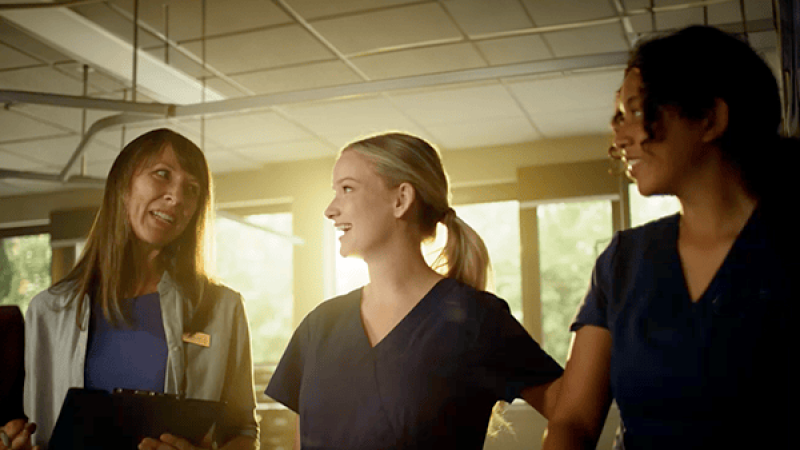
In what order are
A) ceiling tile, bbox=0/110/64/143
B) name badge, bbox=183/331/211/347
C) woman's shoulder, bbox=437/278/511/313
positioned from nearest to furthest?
woman's shoulder, bbox=437/278/511/313, name badge, bbox=183/331/211/347, ceiling tile, bbox=0/110/64/143

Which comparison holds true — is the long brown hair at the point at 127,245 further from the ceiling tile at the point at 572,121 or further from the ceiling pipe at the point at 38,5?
the ceiling tile at the point at 572,121

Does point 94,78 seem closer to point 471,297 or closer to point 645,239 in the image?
point 471,297

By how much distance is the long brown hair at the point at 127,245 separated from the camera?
1699 mm

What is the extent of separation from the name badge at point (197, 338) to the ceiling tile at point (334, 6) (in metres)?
2.86

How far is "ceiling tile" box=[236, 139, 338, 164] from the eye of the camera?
7.30 meters

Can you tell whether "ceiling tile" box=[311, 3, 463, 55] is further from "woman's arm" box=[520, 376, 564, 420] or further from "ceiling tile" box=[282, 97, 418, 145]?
"woman's arm" box=[520, 376, 564, 420]

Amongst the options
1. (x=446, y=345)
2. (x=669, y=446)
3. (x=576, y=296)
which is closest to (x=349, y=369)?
(x=446, y=345)

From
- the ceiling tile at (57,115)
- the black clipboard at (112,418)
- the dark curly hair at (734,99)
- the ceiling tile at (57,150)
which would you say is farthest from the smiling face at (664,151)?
the ceiling tile at (57,150)

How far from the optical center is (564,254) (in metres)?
7.11

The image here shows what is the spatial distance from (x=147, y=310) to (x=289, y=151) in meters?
6.00

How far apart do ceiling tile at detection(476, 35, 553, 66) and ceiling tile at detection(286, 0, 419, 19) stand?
2.72 feet

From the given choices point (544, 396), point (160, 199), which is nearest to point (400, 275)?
point (544, 396)

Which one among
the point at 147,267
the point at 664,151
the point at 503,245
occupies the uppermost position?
the point at 503,245

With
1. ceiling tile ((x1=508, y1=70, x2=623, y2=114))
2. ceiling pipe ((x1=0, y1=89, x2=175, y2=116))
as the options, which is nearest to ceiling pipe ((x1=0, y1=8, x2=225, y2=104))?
ceiling pipe ((x1=0, y1=89, x2=175, y2=116))
